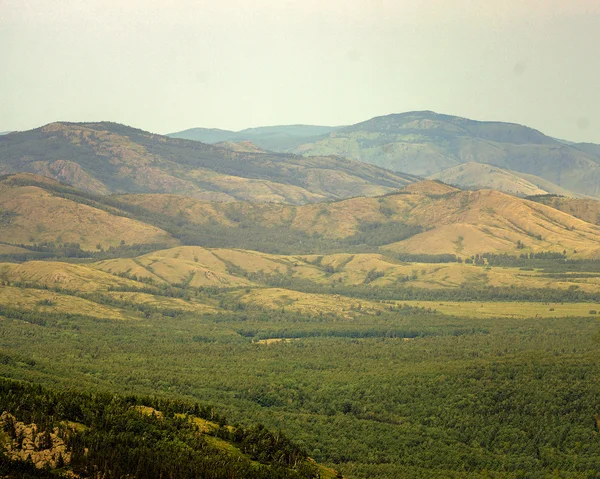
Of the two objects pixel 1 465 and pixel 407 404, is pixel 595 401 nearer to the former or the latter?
pixel 407 404

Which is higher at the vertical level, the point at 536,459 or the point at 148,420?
the point at 148,420

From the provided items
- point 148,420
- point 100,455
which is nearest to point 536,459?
point 148,420

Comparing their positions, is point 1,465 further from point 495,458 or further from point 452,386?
point 452,386

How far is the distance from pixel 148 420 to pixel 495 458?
65886 millimetres

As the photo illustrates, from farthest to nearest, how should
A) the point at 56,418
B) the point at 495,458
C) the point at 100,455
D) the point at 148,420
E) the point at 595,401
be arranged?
the point at 595,401 → the point at 495,458 → the point at 148,420 → the point at 56,418 → the point at 100,455

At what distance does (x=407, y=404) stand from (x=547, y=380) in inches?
1280

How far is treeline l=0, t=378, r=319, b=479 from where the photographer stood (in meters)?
103

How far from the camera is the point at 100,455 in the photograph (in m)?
103

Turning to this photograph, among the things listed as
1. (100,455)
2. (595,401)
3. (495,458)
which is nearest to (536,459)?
(495,458)

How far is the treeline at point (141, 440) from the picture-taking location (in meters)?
103

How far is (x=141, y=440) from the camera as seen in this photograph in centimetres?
11469

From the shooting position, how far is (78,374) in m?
188

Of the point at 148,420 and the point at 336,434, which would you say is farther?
the point at 336,434

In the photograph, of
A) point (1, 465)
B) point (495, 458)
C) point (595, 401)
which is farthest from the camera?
point (595, 401)
